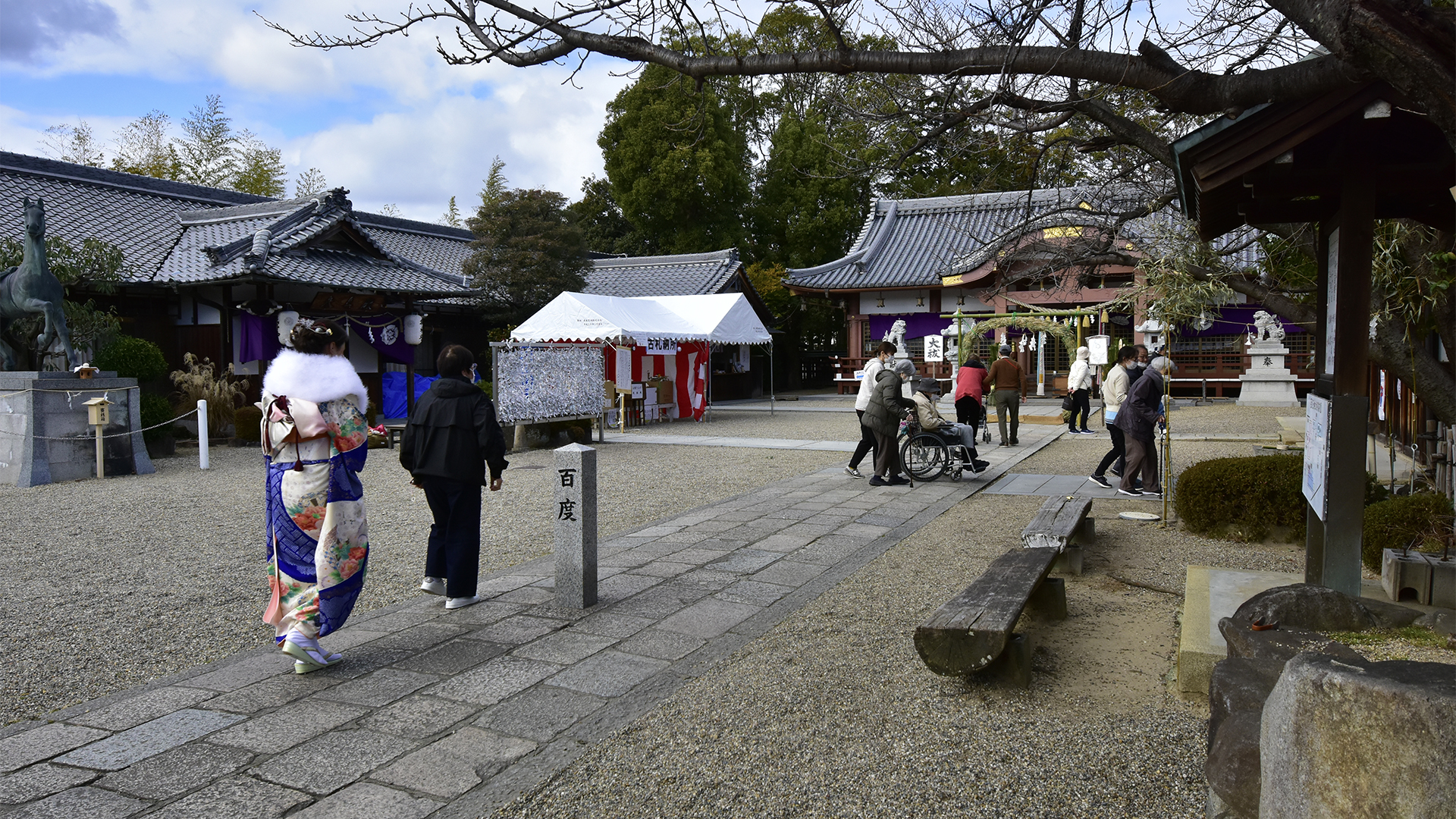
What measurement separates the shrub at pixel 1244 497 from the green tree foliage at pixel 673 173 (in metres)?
20.5

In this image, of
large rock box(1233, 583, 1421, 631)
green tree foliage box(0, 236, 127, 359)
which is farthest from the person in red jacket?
green tree foliage box(0, 236, 127, 359)

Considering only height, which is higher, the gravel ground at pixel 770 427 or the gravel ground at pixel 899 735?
the gravel ground at pixel 770 427

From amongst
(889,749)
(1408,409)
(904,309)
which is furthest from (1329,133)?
(904,309)

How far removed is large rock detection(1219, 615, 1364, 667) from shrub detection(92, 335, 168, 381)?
14414mm

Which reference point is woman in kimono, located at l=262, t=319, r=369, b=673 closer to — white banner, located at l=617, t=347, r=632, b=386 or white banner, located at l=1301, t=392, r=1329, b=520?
white banner, located at l=1301, t=392, r=1329, b=520

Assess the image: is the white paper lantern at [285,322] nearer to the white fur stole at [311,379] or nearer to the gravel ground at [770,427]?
the gravel ground at [770,427]

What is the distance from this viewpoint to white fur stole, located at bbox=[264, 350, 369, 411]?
13.5ft

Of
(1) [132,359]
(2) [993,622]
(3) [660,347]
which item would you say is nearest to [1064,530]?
(2) [993,622]

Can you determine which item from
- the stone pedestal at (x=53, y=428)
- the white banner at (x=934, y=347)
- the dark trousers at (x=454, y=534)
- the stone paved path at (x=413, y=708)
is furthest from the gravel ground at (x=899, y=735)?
the white banner at (x=934, y=347)

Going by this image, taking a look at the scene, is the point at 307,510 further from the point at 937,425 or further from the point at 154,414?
the point at 154,414

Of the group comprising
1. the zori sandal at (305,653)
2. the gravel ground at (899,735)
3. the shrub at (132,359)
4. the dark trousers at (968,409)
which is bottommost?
the gravel ground at (899,735)

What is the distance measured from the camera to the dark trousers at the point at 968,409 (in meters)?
12.3

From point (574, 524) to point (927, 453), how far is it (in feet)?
20.1

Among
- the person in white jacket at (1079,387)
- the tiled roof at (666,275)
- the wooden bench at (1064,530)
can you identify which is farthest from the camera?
the tiled roof at (666,275)
